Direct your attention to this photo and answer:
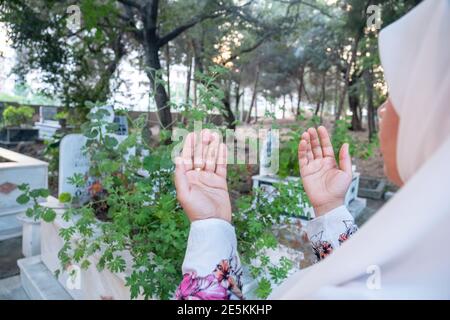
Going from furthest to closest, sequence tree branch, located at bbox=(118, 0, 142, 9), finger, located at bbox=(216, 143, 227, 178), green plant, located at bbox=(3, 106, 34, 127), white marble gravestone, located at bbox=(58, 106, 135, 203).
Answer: green plant, located at bbox=(3, 106, 34, 127) < tree branch, located at bbox=(118, 0, 142, 9) < white marble gravestone, located at bbox=(58, 106, 135, 203) < finger, located at bbox=(216, 143, 227, 178)

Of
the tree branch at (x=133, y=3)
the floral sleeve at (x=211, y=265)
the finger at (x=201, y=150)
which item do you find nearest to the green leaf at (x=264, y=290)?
the floral sleeve at (x=211, y=265)

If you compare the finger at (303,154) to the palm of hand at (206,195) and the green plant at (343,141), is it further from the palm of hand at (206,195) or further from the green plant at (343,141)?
the green plant at (343,141)

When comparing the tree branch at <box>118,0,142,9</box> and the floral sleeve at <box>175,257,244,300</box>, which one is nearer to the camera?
the floral sleeve at <box>175,257,244,300</box>

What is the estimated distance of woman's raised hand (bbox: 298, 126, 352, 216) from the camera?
1114 mm

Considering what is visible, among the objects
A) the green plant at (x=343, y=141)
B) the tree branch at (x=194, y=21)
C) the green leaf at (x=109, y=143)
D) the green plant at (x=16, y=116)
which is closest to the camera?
the green leaf at (x=109, y=143)

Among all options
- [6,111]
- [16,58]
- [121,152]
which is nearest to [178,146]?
[121,152]

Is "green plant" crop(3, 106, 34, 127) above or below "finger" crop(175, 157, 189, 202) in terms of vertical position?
above

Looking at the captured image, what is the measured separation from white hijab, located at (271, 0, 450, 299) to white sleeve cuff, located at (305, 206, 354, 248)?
0.45 meters

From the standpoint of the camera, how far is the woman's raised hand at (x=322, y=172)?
1.11 m

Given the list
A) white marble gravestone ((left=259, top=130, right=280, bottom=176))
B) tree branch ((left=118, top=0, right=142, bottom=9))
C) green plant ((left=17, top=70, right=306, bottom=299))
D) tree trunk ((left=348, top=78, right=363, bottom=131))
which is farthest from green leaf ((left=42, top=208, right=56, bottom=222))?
tree trunk ((left=348, top=78, right=363, bottom=131))

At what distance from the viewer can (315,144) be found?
1.21 m

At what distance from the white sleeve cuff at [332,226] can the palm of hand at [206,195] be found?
29 cm

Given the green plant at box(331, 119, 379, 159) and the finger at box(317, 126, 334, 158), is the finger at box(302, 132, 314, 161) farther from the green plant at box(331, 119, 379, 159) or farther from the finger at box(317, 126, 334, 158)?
the green plant at box(331, 119, 379, 159)
